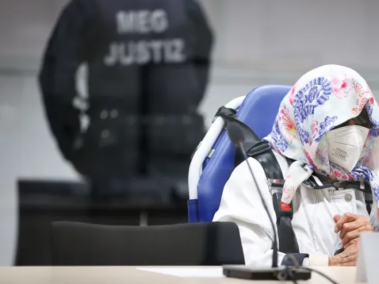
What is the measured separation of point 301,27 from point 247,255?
240cm

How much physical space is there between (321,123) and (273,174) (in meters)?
0.19

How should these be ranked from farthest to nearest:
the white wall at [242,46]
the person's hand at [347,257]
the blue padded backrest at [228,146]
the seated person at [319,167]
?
the white wall at [242,46]
the blue padded backrest at [228,146]
the seated person at [319,167]
the person's hand at [347,257]

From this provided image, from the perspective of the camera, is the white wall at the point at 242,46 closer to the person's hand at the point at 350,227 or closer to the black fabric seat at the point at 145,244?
the person's hand at the point at 350,227

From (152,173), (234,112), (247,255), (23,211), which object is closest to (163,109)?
(152,173)

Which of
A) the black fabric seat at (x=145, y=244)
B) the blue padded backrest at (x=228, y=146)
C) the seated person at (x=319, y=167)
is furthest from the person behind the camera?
the blue padded backrest at (x=228, y=146)

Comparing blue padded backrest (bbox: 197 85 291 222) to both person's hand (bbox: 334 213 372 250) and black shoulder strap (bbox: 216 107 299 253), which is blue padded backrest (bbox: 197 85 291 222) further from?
person's hand (bbox: 334 213 372 250)

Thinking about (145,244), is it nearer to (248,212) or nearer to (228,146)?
(248,212)

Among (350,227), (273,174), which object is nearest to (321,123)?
(273,174)

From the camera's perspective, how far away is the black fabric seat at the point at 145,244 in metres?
1.36

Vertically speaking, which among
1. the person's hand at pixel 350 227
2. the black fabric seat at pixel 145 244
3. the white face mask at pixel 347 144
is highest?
the white face mask at pixel 347 144

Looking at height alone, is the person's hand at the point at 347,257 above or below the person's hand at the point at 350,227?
below

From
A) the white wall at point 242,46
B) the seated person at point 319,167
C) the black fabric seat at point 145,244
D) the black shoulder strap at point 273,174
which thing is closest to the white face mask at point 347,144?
the seated person at point 319,167

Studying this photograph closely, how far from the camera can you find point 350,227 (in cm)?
186

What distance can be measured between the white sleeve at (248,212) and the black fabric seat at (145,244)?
18.4 inches
